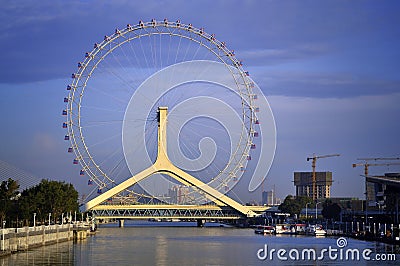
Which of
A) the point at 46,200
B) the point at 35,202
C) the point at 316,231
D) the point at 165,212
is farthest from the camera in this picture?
the point at 165,212

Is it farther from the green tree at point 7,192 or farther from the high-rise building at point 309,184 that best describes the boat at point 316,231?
the high-rise building at point 309,184

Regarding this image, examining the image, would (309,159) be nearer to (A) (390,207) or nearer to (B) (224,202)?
(B) (224,202)

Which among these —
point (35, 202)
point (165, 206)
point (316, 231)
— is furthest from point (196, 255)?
point (165, 206)

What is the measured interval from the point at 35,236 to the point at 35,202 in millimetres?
7439

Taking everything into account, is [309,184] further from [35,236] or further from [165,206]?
[35,236]

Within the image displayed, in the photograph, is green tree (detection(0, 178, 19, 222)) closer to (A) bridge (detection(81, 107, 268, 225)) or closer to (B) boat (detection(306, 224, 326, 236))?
(A) bridge (detection(81, 107, 268, 225))

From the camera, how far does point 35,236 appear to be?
40.1 m

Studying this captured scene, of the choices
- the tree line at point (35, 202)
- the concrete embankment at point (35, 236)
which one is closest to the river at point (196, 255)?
the concrete embankment at point (35, 236)

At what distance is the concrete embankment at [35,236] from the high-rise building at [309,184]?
286ft

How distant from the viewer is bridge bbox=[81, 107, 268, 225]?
68.1m

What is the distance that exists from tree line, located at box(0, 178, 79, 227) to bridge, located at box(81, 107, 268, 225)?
10.1m

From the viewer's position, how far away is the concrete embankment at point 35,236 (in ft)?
108

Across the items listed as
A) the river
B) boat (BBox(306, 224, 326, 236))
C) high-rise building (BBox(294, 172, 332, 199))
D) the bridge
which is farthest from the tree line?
high-rise building (BBox(294, 172, 332, 199))

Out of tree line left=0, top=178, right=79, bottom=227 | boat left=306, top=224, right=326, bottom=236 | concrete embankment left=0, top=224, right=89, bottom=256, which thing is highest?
tree line left=0, top=178, right=79, bottom=227
